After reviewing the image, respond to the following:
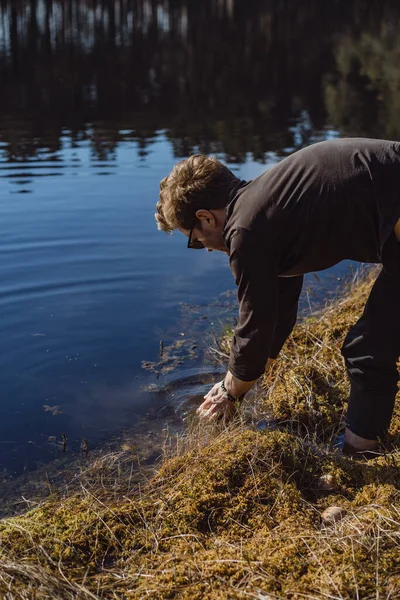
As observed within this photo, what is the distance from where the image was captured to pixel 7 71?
25.3 m

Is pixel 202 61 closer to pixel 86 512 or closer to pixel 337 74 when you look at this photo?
pixel 337 74

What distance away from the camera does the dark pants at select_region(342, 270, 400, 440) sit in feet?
12.3

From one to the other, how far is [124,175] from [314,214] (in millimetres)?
9125

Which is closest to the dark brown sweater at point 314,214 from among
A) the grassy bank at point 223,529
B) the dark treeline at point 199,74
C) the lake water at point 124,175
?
the grassy bank at point 223,529

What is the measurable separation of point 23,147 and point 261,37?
23667 millimetres

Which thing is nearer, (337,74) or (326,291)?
(326,291)

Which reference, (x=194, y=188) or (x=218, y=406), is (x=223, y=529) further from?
(x=194, y=188)

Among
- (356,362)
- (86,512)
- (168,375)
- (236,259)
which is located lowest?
(168,375)

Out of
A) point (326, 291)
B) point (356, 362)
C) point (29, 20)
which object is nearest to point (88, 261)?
point (326, 291)

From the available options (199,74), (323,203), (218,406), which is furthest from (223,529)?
(199,74)

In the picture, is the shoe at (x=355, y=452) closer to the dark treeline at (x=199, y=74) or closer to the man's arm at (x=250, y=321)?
the man's arm at (x=250, y=321)

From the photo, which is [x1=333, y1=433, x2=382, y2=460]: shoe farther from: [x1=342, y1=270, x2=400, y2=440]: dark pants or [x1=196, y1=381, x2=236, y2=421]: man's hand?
[x1=196, y1=381, x2=236, y2=421]: man's hand

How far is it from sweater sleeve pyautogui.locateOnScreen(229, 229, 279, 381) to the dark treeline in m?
10.0

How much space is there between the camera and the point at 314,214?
11.5ft
